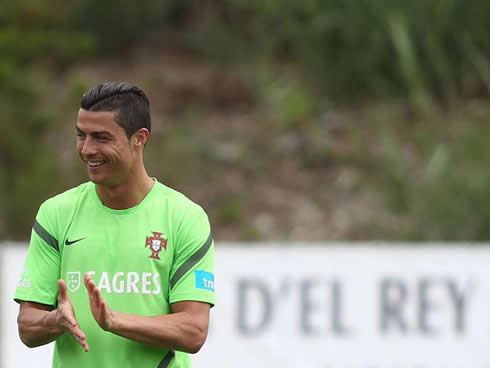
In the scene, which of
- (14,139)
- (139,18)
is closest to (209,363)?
(14,139)

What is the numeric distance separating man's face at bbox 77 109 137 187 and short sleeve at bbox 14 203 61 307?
25 cm

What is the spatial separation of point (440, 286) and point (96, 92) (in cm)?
452

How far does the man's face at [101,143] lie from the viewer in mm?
2648

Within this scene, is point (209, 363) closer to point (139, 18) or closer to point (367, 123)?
point (367, 123)

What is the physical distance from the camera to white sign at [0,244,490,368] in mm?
6613

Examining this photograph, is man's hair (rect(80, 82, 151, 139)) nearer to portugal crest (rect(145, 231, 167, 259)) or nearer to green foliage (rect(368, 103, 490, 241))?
portugal crest (rect(145, 231, 167, 259))

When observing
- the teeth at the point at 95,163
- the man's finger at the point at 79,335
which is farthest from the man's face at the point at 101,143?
the man's finger at the point at 79,335

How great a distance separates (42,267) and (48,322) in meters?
0.20

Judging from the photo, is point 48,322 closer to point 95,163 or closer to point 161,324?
point 161,324

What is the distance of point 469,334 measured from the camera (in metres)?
6.68

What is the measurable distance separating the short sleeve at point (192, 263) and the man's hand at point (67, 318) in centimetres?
30

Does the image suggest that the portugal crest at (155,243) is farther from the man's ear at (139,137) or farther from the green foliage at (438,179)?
the green foliage at (438,179)

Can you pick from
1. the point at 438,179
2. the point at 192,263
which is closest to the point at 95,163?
the point at 192,263

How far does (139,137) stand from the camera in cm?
273
